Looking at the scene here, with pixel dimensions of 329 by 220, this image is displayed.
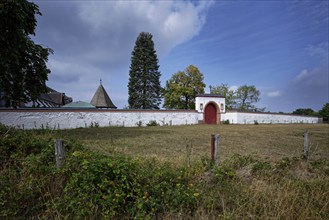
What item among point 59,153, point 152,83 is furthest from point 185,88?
point 59,153

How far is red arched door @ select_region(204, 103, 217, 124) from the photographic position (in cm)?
2623

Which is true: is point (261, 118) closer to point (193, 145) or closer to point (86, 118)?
point (86, 118)

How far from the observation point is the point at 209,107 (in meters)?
26.8

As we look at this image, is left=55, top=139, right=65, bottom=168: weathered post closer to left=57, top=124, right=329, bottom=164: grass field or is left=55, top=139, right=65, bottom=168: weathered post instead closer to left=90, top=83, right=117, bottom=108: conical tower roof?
left=57, top=124, right=329, bottom=164: grass field

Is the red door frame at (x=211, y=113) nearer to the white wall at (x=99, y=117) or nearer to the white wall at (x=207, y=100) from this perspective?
the white wall at (x=207, y=100)

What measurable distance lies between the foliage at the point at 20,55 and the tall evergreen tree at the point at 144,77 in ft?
65.4

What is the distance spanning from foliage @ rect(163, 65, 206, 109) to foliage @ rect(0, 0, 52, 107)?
919 inches

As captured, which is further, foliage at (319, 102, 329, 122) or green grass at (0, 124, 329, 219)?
foliage at (319, 102, 329, 122)

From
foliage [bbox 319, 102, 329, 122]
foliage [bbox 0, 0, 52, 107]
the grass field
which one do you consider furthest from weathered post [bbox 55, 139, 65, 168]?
foliage [bbox 319, 102, 329, 122]

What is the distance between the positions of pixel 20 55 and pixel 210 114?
22.0m

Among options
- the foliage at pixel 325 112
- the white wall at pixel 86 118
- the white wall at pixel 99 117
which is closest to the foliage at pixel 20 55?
the white wall at pixel 99 117

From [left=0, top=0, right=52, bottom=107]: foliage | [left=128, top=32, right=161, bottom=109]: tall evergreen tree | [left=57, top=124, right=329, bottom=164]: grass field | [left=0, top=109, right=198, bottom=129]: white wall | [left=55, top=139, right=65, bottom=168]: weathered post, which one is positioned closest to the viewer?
[left=55, top=139, right=65, bottom=168]: weathered post

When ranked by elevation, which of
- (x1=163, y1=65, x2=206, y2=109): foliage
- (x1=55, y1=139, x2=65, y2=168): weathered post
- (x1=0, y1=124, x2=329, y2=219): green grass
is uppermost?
(x1=163, y1=65, x2=206, y2=109): foliage

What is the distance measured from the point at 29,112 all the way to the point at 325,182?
60.7 ft
